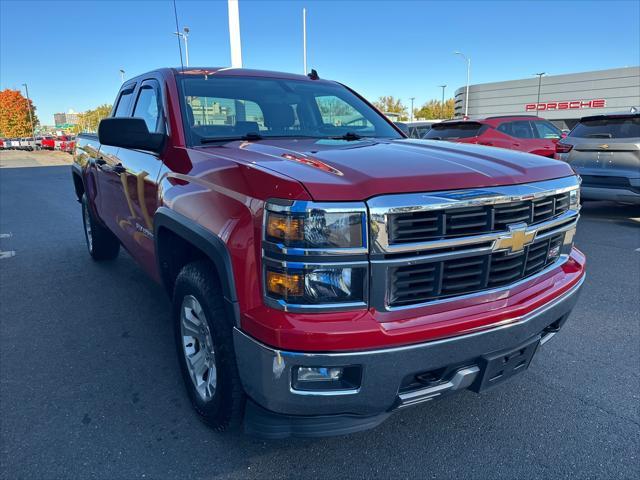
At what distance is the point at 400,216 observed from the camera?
1737 mm

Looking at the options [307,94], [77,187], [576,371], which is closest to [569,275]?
[576,371]

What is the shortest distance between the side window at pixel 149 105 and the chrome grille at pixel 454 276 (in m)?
2.04

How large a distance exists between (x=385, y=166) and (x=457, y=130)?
29.2 ft

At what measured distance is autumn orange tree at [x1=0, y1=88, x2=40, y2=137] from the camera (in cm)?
7781

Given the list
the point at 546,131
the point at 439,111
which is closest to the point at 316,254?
the point at 546,131

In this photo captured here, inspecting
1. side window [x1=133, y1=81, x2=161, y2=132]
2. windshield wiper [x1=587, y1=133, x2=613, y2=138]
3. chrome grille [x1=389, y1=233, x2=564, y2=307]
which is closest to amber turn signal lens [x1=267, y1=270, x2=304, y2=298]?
chrome grille [x1=389, y1=233, x2=564, y2=307]

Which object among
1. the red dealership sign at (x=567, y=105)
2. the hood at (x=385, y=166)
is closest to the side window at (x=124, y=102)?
the hood at (x=385, y=166)

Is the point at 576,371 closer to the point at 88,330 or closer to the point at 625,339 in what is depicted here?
the point at 625,339

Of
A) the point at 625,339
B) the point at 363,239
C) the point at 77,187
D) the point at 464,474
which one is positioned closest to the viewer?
the point at 363,239

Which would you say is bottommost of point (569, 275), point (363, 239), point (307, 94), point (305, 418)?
point (305, 418)

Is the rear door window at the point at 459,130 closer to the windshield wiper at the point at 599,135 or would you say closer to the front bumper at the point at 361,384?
the windshield wiper at the point at 599,135

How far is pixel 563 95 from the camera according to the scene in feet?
153

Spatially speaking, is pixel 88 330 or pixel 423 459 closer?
pixel 423 459

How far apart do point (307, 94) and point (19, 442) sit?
2834 mm
